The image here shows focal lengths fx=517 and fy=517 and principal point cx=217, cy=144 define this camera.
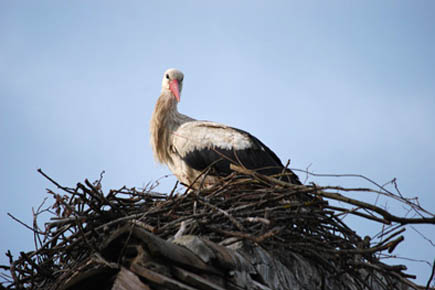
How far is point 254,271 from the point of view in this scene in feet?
8.73

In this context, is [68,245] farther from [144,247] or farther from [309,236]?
[309,236]

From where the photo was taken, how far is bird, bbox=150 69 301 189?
497cm

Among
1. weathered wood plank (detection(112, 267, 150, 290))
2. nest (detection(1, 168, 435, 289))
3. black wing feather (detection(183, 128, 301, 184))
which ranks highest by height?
black wing feather (detection(183, 128, 301, 184))

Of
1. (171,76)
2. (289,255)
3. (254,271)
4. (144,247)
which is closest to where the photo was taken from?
(144,247)

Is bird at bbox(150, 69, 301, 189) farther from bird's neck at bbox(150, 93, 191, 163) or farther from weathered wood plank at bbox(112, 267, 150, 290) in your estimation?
weathered wood plank at bbox(112, 267, 150, 290)

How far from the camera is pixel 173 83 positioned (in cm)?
601

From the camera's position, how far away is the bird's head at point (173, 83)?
5914 mm

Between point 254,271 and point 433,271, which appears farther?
point 254,271

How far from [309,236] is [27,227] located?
176 cm

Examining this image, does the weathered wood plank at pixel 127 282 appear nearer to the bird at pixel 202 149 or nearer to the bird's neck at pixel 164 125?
the bird at pixel 202 149

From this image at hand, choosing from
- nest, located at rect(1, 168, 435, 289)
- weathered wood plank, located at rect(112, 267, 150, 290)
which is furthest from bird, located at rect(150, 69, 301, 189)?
weathered wood plank, located at rect(112, 267, 150, 290)

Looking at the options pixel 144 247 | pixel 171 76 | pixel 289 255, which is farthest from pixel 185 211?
pixel 171 76

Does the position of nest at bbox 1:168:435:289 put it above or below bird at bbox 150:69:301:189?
below

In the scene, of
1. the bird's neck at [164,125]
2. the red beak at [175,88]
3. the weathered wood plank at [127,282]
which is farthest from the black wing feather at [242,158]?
the weathered wood plank at [127,282]
